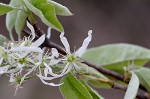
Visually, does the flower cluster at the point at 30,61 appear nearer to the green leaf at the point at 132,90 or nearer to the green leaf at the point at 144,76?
the green leaf at the point at 132,90

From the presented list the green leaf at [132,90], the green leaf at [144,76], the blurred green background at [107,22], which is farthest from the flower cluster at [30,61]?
the blurred green background at [107,22]

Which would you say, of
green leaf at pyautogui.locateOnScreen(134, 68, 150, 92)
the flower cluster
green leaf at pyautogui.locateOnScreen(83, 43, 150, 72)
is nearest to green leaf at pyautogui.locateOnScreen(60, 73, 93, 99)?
the flower cluster

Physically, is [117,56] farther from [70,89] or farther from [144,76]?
[70,89]

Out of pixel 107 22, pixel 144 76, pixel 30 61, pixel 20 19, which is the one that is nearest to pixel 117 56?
pixel 144 76

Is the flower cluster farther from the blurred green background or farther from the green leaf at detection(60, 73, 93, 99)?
the blurred green background

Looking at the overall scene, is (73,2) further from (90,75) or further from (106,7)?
(90,75)
